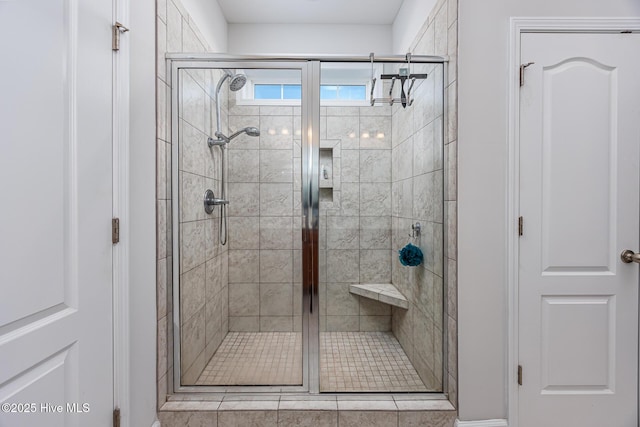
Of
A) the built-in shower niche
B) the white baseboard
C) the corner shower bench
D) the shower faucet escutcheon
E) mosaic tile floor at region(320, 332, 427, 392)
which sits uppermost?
the built-in shower niche

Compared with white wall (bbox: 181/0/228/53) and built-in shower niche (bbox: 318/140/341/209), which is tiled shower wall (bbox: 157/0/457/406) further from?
white wall (bbox: 181/0/228/53)

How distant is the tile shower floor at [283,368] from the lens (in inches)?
67.7

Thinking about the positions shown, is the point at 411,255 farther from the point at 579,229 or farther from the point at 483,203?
the point at 579,229

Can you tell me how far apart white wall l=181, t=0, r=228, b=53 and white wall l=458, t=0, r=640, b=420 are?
1.68 meters

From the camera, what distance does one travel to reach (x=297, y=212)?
5.70 ft

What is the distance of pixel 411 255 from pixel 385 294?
1.01 ft

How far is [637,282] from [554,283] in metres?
0.40

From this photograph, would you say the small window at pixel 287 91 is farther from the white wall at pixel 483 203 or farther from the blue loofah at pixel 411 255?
the blue loofah at pixel 411 255

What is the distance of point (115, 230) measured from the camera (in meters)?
1.26

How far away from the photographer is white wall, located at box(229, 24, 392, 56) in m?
3.01

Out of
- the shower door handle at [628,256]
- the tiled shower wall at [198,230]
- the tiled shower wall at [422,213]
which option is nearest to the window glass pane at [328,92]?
the tiled shower wall at [422,213]

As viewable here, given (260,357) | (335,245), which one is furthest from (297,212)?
(260,357)

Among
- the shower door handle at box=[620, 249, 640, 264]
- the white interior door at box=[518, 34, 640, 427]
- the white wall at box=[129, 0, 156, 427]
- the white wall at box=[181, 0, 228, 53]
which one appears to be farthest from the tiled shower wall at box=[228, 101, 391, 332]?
the shower door handle at box=[620, 249, 640, 264]

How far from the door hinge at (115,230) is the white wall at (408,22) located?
2098 mm
